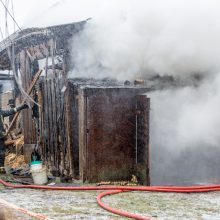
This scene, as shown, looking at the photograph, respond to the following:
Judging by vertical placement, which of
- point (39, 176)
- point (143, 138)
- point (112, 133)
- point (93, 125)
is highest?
point (93, 125)

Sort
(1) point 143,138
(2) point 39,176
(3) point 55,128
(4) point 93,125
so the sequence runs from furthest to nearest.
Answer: (3) point 55,128 → (2) point 39,176 → (1) point 143,138 → (4) point 93,125

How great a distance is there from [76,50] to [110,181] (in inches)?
155

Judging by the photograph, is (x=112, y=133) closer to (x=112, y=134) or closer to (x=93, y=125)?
(x=112, y=134)

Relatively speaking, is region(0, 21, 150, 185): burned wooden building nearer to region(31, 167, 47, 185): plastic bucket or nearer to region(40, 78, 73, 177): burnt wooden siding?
region(40, 78, 73, 177): burnt wooden siding

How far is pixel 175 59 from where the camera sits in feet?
27.7

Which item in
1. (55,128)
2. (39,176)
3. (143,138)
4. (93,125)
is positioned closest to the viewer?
(93,125)

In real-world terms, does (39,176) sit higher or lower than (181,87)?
lower

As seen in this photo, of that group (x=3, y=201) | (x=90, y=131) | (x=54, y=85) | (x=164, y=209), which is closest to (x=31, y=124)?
(x=54, y=85)

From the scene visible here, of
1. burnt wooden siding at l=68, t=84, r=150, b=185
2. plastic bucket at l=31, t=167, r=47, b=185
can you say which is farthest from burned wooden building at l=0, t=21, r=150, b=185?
plastic bucket at l=31, t=167, r=47, b=185

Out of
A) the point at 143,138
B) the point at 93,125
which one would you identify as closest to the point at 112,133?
the point at 93,125

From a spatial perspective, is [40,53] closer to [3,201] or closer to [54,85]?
[54,85]

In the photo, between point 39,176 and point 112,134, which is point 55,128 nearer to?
point 39,176

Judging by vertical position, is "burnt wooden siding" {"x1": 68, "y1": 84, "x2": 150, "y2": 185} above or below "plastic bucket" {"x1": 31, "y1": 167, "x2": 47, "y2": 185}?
above

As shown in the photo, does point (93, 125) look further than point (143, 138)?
No
